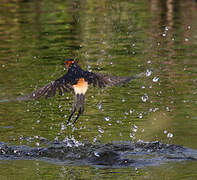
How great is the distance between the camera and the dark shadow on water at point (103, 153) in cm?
853

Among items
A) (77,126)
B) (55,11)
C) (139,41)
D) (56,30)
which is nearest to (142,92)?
(77,126)

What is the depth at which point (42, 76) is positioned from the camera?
13.4m

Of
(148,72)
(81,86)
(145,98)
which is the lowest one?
(148,72)

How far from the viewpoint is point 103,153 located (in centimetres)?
891

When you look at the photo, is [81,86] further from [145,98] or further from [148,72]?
[148,72]

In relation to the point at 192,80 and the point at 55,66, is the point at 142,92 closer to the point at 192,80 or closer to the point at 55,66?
the point at 192,80

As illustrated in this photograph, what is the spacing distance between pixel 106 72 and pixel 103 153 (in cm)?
472

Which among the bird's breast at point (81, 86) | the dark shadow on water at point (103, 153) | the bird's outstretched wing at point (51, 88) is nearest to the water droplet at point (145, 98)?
the dark shadow on water at point (103, 153)

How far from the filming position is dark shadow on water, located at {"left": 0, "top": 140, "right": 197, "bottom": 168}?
8.53m

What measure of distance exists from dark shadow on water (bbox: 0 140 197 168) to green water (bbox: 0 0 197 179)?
0.63 ft

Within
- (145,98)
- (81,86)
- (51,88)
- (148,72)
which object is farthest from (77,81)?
(148,72)

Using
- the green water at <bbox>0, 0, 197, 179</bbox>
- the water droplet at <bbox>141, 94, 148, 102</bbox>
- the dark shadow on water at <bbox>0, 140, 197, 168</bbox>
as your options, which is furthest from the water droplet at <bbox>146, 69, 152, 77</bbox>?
the dark shadow on water at <bbox>0, 140, 197, 168</bbox>

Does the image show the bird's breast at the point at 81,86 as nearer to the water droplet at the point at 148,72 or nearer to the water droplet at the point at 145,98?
the water droplet at the point at 145,98

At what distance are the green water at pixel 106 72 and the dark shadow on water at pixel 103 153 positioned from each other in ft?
0.63
